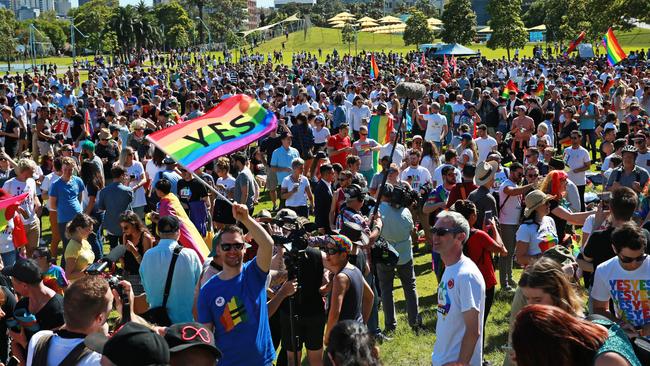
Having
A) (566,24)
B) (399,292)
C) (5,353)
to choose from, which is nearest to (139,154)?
(399,292)

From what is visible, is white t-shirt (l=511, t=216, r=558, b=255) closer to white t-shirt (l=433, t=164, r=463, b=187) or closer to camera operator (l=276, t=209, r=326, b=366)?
camera operator (l=276, t=209, r=326, b=366)

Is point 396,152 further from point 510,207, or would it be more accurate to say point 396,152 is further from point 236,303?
point 236,303

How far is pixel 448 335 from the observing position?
4801mm

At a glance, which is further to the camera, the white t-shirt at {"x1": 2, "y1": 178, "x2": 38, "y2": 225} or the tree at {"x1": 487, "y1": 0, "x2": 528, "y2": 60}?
the tree at {"x1": 487, "y1": 0, "x2": 528, "y2": 60}

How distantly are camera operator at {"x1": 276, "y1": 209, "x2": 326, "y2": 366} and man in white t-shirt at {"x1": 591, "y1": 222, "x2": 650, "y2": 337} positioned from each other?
206 cm

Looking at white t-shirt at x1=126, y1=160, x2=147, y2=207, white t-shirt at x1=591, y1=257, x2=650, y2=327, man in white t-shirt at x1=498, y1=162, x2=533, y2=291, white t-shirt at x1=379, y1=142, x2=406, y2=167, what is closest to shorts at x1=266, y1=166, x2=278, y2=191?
white t-shirt at x1=379, y1=142, x2=406, y2=167

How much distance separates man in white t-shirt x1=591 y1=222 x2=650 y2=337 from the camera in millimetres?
4973

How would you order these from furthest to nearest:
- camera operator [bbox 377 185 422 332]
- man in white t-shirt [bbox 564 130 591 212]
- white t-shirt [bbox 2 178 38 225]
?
1. man in white t-shirt [bbox 564 130 591 212]
2. white t-shirt [bbox 2 178 38 225]
3. camera operator [bbox 377 185 422 332]

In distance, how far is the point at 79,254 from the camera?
7.27 meters

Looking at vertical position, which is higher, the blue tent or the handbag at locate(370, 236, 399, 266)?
the handbag at locate(370, 236, 399, 266)

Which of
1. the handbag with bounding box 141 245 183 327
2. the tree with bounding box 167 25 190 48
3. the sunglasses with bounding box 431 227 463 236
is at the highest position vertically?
the sunglasses with bounding box 431 227 463 236

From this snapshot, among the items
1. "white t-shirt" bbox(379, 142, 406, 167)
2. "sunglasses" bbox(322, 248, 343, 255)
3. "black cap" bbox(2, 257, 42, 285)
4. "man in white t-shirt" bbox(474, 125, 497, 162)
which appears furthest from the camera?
"man in white t-shirt" bbox(474, 125, 497, 162)

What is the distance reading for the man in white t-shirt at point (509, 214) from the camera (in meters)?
9.24

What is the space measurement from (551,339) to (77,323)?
93.7 inches
